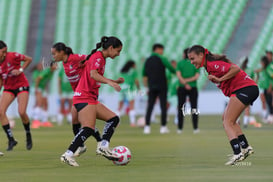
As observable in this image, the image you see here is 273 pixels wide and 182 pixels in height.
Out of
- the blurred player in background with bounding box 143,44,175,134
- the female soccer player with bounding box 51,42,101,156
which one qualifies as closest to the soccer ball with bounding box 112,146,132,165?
the female soccer player with bounding box 51,42,101,156

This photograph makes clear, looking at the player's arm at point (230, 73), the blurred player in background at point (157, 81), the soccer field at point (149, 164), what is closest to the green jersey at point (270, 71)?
the blurred player in background at point (157, 81)

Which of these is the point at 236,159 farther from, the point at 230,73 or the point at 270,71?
the point at 270,71

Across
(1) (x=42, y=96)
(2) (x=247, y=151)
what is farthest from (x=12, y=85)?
(1) (x=42, y=96)

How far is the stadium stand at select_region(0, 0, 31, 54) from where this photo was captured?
36.1 m

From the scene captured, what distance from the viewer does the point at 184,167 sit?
9383 mm

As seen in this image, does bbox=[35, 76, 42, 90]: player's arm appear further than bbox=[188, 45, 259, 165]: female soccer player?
Yes

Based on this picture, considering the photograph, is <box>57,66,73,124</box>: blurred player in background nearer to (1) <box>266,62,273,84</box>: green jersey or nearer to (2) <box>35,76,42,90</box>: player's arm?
(2) <box>35,76,42,90</box>: player's arm

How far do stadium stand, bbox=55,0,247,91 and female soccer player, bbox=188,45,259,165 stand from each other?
979 inches

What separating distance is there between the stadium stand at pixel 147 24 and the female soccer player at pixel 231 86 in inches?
979

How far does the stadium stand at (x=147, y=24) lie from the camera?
35.7 metres

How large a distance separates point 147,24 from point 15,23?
22.5 ft

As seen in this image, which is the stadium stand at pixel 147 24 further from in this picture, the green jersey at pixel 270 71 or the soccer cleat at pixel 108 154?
the soccer cleat at pixel 108 154

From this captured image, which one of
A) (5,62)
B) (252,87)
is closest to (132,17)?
(5,62)

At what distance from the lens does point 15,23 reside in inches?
1463
